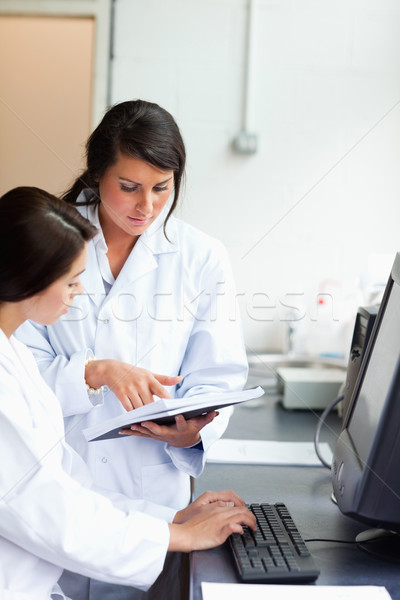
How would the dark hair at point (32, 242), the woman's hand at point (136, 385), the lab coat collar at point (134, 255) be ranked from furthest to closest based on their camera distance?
the lab coat collar at point (134, 255) < the woman's hand at point (136, 385) < the dark hair at point (32, 242)

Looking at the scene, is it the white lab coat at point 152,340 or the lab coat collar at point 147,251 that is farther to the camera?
the lab coat collar at point 147,251

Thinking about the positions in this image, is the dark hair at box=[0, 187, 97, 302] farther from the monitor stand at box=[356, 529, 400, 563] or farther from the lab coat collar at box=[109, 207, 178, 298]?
the monitor stand at box=[356, 529, 400, 563]

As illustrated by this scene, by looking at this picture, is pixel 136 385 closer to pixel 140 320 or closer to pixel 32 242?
pixel 140 320

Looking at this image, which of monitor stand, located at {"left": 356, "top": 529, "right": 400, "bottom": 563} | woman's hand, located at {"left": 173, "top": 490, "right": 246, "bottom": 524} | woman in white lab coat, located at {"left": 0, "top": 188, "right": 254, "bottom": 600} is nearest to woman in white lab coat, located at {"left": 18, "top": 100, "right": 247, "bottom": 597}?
woman's hand, located at {"left": 173, "top": 490, "right": 246, "bottom": 524}

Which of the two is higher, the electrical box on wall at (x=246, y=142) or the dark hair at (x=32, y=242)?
the electrical box on wall at (x=246, y=142)

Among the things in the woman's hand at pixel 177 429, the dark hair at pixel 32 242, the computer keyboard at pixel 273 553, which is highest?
the dark hair at pixel 32 242

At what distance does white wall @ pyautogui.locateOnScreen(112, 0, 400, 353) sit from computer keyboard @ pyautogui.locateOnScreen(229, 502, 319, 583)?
1582 mm

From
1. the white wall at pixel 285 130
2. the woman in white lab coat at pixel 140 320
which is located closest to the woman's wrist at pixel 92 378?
the woman in white lab coat at pixel 140 320

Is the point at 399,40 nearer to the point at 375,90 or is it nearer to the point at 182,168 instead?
the point at 375,90

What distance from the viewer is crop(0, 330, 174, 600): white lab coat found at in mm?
928

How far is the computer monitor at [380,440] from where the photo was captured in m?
0.96

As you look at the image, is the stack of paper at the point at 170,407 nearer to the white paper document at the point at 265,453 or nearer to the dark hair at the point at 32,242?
the dark hair at the point at 32,242

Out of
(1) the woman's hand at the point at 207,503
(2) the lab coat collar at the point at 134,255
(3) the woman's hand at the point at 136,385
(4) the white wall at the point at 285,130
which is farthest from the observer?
(4) the white wall at the point at 285,130

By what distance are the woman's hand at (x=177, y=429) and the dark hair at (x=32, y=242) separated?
1.10 ft
